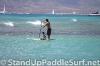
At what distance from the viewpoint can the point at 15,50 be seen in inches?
605

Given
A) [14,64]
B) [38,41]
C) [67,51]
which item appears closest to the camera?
[14,64]

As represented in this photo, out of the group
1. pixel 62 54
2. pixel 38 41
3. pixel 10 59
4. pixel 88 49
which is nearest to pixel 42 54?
pixel 62 54

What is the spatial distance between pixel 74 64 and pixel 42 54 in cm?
245

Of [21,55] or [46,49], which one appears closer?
[21,55]

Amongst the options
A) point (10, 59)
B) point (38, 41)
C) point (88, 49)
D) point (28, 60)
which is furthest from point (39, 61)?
point (38, 41)

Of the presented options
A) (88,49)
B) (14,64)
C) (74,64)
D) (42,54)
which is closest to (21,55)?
(42,54)

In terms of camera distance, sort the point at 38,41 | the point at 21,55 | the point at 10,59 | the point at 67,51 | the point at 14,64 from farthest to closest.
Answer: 1. the point at 38,41
2. the point at 67,51
3. the point at 21,55
4. the point at 10,59
5. the point at 14,64

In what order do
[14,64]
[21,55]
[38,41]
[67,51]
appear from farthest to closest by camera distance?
[38,41] < [67,51] < [21,55] < [14,64]

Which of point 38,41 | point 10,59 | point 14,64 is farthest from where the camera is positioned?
point 38,41

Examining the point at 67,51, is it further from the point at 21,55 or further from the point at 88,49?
the point at 21,55

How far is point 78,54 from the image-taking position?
570 inches

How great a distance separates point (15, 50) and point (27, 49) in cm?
72

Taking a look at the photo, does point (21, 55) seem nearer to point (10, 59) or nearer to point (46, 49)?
point (10, 59)

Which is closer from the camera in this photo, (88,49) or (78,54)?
(78,54)
